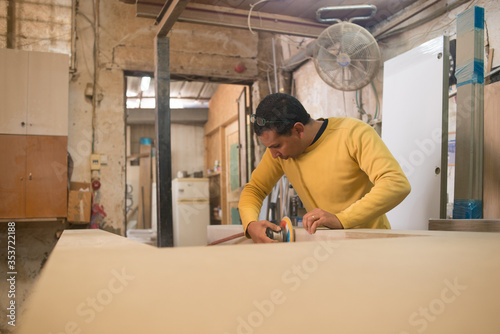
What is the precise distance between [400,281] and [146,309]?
12.1 inches

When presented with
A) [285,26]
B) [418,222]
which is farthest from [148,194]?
[418,222]

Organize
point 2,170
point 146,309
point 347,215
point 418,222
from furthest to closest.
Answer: point 2,170, point 418,222, point 347,215, point 146,309

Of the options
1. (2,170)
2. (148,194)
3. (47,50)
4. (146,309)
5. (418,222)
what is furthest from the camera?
(148,194)

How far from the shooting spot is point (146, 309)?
428mm

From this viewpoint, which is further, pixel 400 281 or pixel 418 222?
pixel 418 222

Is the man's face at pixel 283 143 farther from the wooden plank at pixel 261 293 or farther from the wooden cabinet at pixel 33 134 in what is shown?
the wooden cabinet at pixel 33 134

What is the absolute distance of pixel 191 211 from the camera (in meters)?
8.59

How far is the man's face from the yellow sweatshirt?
0.23ft

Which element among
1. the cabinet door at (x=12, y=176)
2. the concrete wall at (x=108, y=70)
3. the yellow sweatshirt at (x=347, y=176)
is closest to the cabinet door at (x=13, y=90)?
the cabinet door at (x=12, y=176)

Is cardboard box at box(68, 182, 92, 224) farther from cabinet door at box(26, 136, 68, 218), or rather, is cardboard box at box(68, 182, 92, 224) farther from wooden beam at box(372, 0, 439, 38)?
wooden beam at box(372, 0, 439, 38)

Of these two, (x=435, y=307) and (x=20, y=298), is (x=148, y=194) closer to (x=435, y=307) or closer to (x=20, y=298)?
(x=20, y=298)

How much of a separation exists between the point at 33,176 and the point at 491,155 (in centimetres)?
420

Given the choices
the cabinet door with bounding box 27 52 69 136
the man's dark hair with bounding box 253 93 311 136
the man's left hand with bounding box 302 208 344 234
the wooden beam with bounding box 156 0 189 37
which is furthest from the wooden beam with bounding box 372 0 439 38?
the cabinet door with bounding box 27 52 69 136

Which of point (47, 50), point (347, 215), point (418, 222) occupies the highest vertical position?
point (47, 50)
